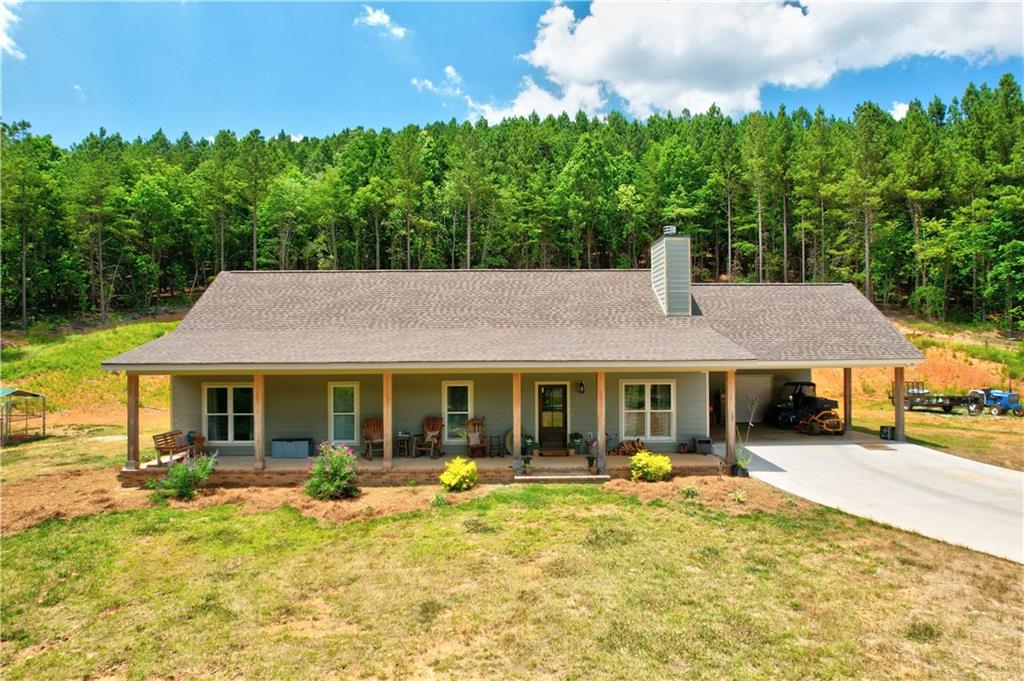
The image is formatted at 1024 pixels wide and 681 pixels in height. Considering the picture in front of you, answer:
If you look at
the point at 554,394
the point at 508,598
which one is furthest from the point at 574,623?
the point at 554,394

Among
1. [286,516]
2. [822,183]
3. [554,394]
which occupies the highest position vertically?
[822,183]

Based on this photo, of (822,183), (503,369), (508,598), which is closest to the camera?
(508,598)

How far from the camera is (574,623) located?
5.88 meters

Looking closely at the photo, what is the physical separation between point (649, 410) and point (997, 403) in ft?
55.8

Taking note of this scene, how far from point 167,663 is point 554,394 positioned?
991cm

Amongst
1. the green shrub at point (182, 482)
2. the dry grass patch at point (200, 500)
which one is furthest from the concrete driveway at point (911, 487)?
the green shrub at point (182, 482)

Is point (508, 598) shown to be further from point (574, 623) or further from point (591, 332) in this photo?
point (591, 332)

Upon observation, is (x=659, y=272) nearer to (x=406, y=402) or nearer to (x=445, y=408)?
(x=445, y=408)

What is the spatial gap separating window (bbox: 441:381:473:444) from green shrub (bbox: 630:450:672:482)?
4.33m

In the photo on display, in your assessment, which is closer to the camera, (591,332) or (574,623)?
(574,623)

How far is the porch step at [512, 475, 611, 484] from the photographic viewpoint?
1169cm

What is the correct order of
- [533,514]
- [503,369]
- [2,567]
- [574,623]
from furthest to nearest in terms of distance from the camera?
[503,369]
[533,514]
[2,567]
[574,623]

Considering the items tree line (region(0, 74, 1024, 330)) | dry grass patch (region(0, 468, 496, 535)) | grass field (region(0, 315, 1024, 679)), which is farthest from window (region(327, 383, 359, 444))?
tree line (region(0, 74, 1024, 330))

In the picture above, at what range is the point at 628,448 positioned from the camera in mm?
13383
